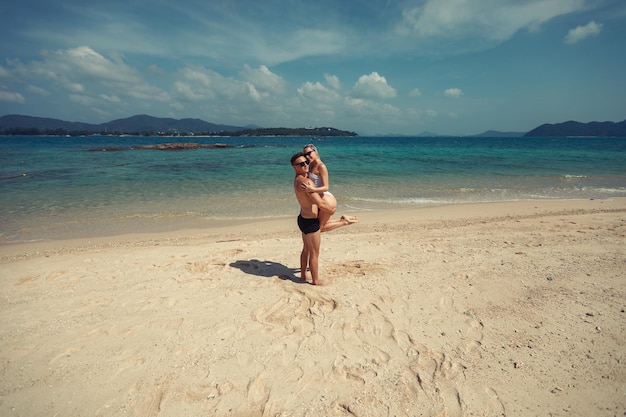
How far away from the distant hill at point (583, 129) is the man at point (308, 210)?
620 ft

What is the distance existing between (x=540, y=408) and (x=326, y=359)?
6.24 ft

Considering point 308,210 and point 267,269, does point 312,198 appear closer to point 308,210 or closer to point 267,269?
point 308,210

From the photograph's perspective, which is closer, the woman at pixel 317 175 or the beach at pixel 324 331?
the beach at pixel 324 331

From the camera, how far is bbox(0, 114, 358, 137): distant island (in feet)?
388

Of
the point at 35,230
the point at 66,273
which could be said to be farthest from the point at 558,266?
the point at 35,230

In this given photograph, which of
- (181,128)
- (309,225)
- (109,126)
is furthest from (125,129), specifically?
(309,225)

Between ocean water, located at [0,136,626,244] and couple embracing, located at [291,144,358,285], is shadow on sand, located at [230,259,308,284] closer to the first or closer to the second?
couple embracing, located at [291,144,358,285]

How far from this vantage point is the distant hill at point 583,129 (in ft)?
454

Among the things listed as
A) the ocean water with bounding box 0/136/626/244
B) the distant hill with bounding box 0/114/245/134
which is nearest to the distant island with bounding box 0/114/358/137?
the distant hill with bounding box 0/114/245/134

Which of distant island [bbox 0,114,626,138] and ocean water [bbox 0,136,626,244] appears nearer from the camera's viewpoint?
ocean water [bbox 0,136,626,244]

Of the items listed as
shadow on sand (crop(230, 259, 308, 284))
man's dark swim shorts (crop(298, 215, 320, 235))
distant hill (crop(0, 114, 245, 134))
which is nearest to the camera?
man's dark swim shorts (crop(298, 215, 320, 235))

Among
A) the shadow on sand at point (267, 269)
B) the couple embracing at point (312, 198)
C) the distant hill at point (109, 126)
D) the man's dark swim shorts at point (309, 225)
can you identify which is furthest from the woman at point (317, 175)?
the distant hill at point (109, 126)

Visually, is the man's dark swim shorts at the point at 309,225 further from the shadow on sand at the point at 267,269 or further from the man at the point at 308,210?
the shadow on sand at the point at 267,269

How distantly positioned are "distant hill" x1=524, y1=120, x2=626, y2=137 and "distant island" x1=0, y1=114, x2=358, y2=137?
99141 millimetres
